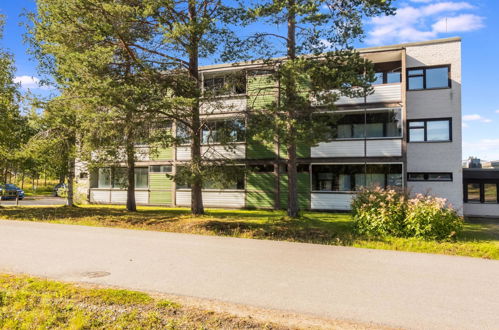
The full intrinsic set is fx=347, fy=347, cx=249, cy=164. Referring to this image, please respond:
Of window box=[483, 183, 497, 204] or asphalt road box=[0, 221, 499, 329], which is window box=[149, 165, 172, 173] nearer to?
asphalt road box=[0, 221, 499, 329]

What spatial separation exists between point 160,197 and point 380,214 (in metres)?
15.7

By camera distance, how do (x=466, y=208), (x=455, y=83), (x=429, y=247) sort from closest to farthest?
(x=429, y=247)
(x=455, y=83)
(x=466, y=208)

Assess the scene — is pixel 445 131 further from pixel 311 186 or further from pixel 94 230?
pixel 94 230

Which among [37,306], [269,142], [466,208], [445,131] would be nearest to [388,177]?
[445,131]

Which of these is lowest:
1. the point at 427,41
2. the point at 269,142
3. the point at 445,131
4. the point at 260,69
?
the point at 269,142

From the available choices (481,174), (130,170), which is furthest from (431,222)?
(130,170)

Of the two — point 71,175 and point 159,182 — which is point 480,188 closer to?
point 159,182

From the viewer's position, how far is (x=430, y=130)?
1909 centimetres

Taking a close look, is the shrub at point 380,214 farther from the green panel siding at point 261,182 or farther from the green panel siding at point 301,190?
the green panel siding at point 261,182

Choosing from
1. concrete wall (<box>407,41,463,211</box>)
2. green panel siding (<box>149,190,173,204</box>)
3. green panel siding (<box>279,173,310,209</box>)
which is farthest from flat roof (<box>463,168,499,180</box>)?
green panel siding (<box>149,190,173,204</box>)

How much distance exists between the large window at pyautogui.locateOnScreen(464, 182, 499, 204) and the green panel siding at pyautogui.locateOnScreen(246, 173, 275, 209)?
11.2 metres

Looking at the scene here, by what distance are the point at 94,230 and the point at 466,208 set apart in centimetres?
1940

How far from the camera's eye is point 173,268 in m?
7.41

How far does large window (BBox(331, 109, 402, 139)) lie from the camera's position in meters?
18.8
